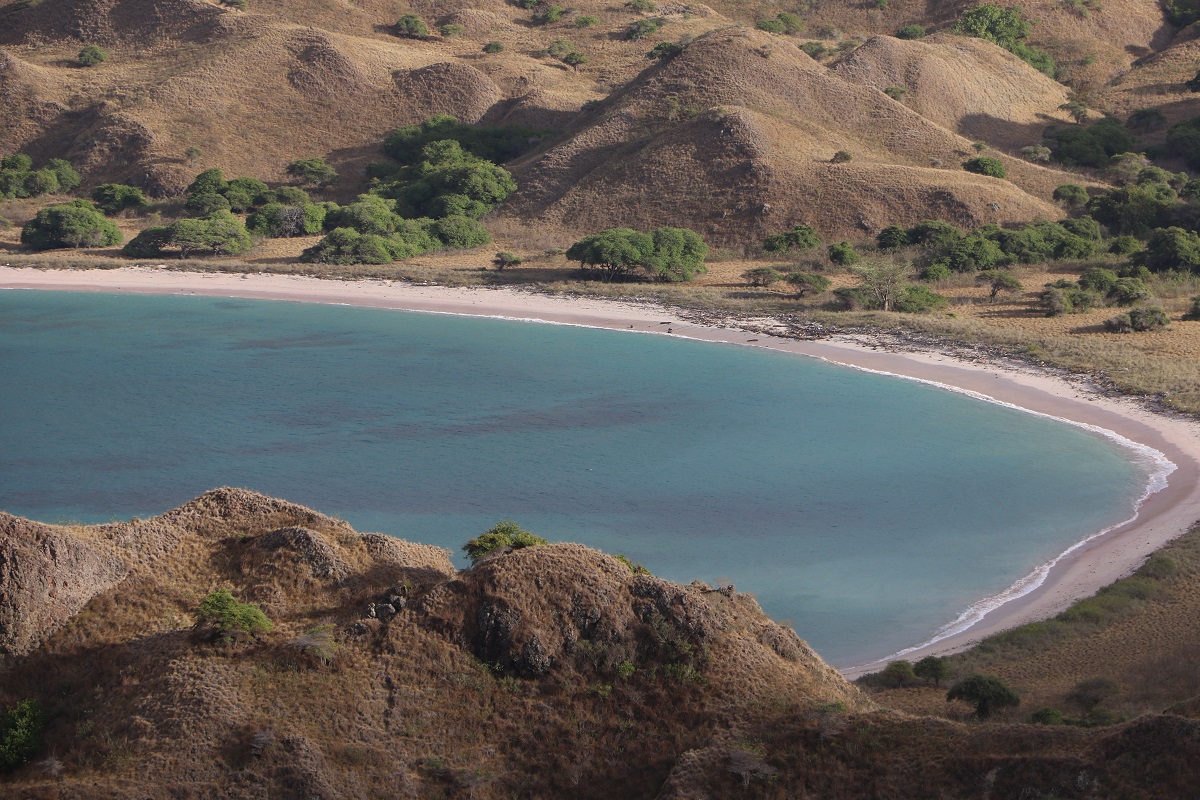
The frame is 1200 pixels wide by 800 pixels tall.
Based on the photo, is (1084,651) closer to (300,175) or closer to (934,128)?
(934,128)

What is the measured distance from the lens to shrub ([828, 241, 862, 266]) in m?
67.1

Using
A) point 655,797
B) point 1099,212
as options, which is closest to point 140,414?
point 655,797

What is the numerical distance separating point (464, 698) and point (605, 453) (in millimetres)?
23651

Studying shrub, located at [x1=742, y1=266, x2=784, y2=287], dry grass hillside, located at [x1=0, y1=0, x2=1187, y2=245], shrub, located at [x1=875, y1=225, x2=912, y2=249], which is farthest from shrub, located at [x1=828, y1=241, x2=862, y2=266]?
dry grass hillside, located at [x1=0, y1=0, x2=1187, y2=245]

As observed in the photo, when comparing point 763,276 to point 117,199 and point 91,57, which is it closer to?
point 117,199

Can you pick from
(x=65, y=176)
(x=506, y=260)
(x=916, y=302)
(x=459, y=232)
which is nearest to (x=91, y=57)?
(x=65, y=176)

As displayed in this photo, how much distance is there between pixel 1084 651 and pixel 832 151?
63.7 metres

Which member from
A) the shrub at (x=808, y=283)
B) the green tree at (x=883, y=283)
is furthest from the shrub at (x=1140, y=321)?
the shrub at (x=808, y=283)

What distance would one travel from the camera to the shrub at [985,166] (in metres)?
81.9

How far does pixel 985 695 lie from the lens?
18641mm

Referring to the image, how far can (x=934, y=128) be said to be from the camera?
288 feet

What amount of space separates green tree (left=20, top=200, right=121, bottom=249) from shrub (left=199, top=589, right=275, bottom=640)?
217ft

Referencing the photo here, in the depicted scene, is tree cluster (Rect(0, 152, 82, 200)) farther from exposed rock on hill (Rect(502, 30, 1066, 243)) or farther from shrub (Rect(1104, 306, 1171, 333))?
shrub (Rect(1104, 306, 1171, 333))

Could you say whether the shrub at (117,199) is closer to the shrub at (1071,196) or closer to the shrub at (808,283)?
the shrub at (808,283)
